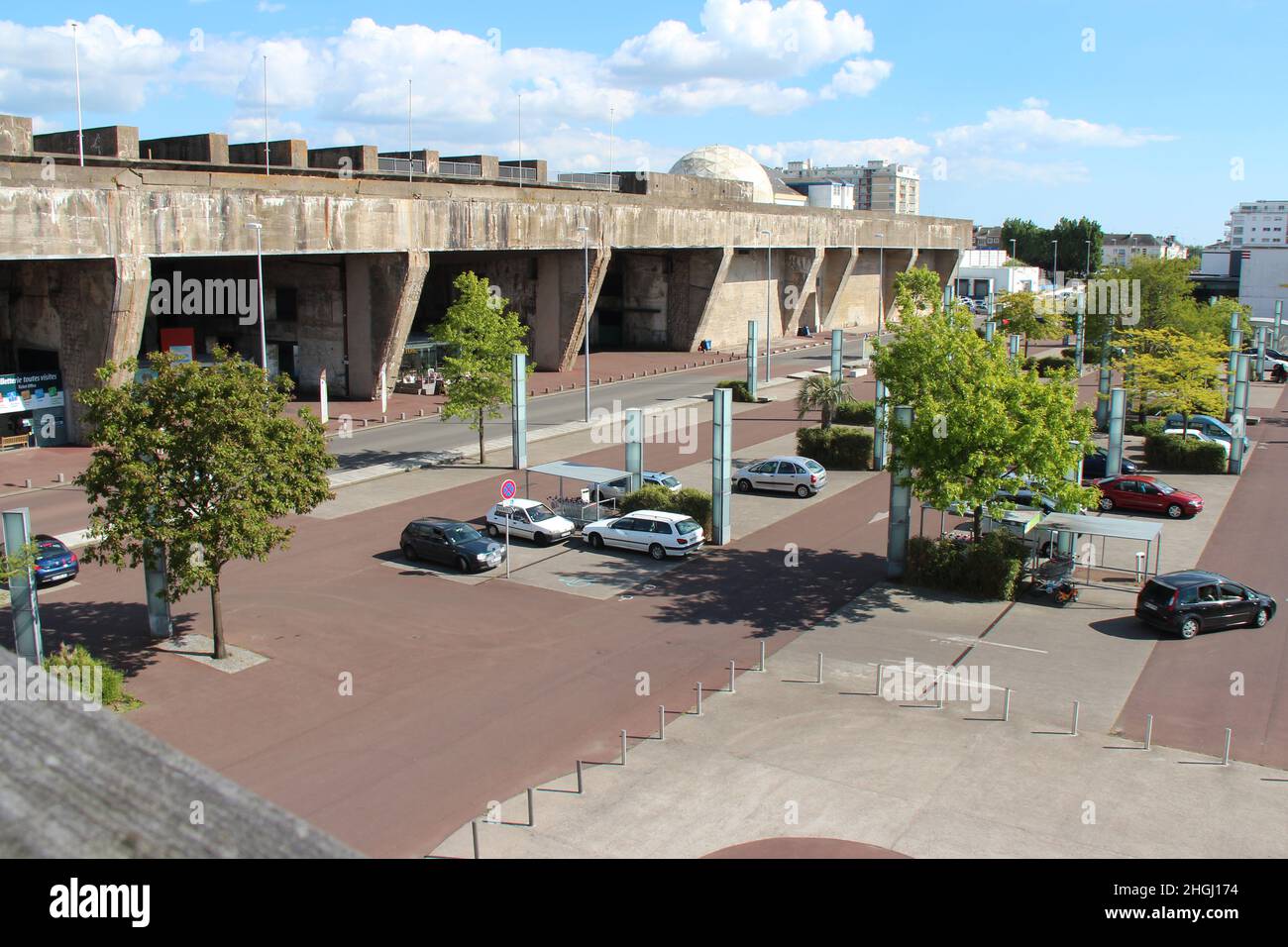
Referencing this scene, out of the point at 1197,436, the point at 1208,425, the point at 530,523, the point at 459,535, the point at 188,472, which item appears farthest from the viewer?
the point at 1208,425

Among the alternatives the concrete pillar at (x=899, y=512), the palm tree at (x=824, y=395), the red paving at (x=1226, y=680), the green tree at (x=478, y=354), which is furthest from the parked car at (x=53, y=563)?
the palm tree at (x=824, y=395)

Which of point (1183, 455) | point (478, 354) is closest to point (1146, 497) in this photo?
point (1183, 455)

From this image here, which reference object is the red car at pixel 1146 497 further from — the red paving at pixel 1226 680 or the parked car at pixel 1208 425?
the parked car at pixel 1208 425

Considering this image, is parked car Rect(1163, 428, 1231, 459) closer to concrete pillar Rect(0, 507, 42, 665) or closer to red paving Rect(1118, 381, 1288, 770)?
red paving Rect(1118, 381, 1288, 770)

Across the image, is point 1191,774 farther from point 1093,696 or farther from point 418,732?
point 418,732

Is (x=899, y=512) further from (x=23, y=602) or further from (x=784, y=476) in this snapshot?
(x=23, y=602)

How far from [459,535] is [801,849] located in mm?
14177

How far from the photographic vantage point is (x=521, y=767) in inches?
603

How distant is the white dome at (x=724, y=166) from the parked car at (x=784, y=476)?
207ft

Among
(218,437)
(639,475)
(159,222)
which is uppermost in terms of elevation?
(159,222)

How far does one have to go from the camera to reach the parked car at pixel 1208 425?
1613 inches

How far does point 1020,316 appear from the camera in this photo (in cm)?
6681
